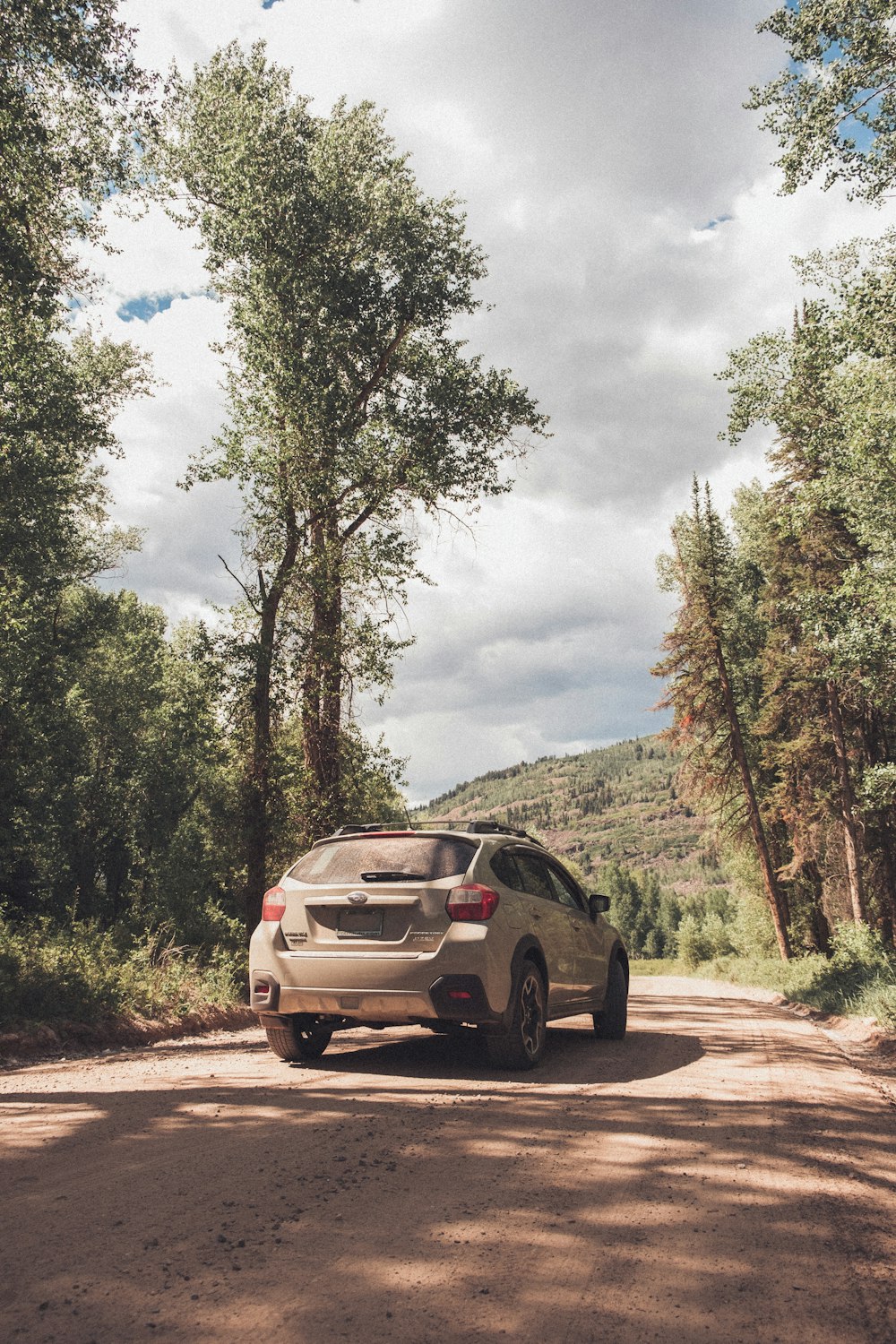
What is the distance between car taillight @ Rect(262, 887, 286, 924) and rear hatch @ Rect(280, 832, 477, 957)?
0.04m

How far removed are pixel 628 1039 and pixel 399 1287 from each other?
268 inches

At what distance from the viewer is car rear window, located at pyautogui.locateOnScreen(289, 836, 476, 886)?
6.30 meters

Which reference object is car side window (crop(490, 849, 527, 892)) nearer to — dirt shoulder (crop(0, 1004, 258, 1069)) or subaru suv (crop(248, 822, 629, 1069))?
subaru suv (crop(248, 822, 629, 1069))

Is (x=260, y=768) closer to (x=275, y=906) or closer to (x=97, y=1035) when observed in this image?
(x=97, y=1035)

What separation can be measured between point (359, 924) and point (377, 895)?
26 cm

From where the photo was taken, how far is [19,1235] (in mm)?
2826

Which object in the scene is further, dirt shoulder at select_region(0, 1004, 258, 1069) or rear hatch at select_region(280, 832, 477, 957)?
dirt shoulder at select_region(0, 1004, 258, 1069)

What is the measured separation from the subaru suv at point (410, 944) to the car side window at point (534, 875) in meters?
0.03

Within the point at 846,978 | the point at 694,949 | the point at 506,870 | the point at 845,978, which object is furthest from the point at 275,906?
the point at 694,949

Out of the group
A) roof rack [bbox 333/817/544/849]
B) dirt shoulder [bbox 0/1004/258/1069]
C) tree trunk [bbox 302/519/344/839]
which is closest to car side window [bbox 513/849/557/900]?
roof rack [bbox 333/817/544/849]

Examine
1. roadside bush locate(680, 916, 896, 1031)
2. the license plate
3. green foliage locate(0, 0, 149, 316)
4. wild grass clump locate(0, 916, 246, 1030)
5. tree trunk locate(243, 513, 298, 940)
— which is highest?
green foliage locate(0, 0, 149, 316)

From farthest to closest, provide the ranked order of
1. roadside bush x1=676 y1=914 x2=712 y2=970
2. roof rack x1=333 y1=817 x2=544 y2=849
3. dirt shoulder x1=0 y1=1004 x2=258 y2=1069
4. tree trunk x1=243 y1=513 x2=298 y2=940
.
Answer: roadside bush x1=676 y1=914 x2=712 y2=970 < tree trunk x1=243 y1=513 x2=298 y2=940 < dirt shoulder x1=0 y1=1004 x2=258 y2=1069 < roof rack x1=333 y1=817 x2=544 y2=849

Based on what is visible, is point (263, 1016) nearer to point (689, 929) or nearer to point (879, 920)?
point (879, 920)

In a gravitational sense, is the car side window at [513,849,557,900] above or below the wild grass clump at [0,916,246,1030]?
above
